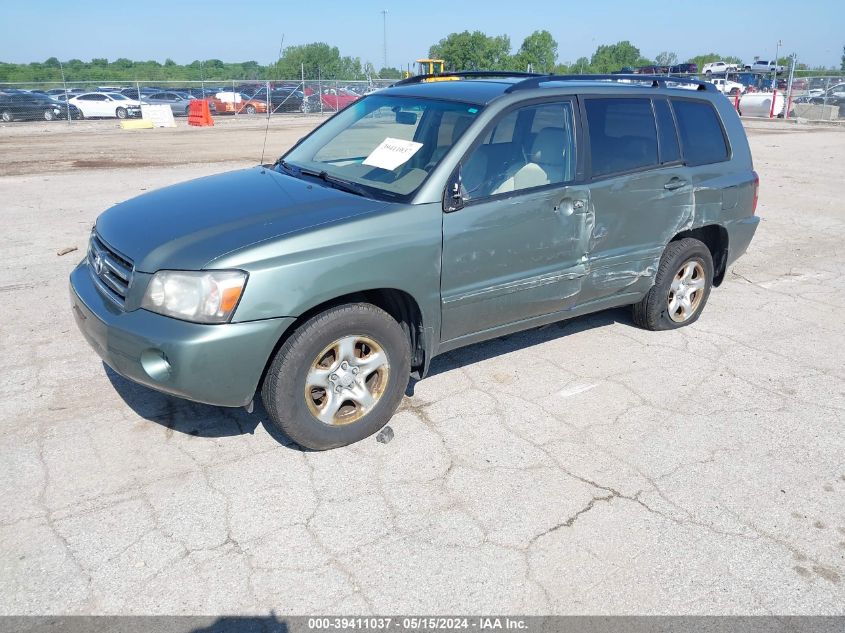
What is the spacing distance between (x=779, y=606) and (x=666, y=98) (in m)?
3.58

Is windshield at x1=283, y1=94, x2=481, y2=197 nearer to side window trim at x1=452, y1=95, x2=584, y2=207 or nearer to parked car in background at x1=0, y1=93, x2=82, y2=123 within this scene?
side window trim at x1=452, y1=95, x2=584, y2=207

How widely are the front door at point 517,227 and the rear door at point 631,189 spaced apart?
17 centimetres

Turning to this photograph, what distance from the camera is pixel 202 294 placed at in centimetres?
321

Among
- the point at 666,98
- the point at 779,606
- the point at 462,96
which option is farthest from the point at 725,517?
the point at 666,98

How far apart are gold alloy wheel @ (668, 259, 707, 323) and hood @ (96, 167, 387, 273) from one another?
2.76 m

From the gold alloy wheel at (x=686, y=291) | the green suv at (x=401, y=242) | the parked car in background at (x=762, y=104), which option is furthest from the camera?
the parked car in background at (x=762, y=104)

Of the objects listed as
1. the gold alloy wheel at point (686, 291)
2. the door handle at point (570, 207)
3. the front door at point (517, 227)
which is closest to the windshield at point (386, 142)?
the front door at point (517, 227)

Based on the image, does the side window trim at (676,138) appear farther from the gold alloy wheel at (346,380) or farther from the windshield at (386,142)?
the gold alloy wheel at (346,380)

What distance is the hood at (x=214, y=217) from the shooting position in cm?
338

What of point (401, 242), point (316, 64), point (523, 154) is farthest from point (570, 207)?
point (316, 64)

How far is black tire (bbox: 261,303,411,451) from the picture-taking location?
3.43 metres

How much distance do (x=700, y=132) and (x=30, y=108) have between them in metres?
28.8

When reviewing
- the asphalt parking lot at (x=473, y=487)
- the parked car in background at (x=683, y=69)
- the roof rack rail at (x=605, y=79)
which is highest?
the parked car in background at (x=683, y=69)

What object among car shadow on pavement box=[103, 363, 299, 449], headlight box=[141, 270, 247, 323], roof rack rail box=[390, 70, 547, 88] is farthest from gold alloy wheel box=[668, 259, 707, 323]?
headlight box=[141, 270, 247, 323]
